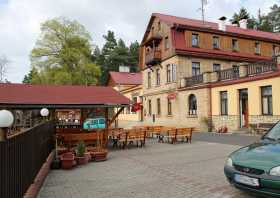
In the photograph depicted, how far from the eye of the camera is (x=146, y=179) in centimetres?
809

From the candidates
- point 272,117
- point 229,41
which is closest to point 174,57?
point 229,41

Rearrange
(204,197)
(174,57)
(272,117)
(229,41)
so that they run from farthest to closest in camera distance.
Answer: (229,41)
(174,57)
(272,117)
(204,197)

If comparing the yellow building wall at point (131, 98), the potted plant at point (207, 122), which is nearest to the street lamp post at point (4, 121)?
the potted plant at point (207, 122)

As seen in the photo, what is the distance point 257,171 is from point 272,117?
1504 centimetres

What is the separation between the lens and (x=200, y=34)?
1187 inches

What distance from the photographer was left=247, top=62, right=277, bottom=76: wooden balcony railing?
19594mm

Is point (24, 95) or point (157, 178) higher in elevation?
point (24, 95)

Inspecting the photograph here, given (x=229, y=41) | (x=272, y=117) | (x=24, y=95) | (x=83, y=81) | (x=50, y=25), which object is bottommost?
(x=272, y=117)

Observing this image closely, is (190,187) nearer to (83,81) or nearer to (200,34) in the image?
(200,34)

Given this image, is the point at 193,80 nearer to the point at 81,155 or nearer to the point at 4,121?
the point at 81,155

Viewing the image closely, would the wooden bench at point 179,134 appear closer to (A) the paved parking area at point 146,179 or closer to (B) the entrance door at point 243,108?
(A) the paved parking area at point 146,179

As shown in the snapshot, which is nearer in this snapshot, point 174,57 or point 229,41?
point 174,57

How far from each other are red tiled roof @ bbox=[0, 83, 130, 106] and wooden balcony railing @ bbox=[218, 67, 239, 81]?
10.7 metres

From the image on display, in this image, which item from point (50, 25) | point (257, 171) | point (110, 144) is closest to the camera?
point (257, 171)
